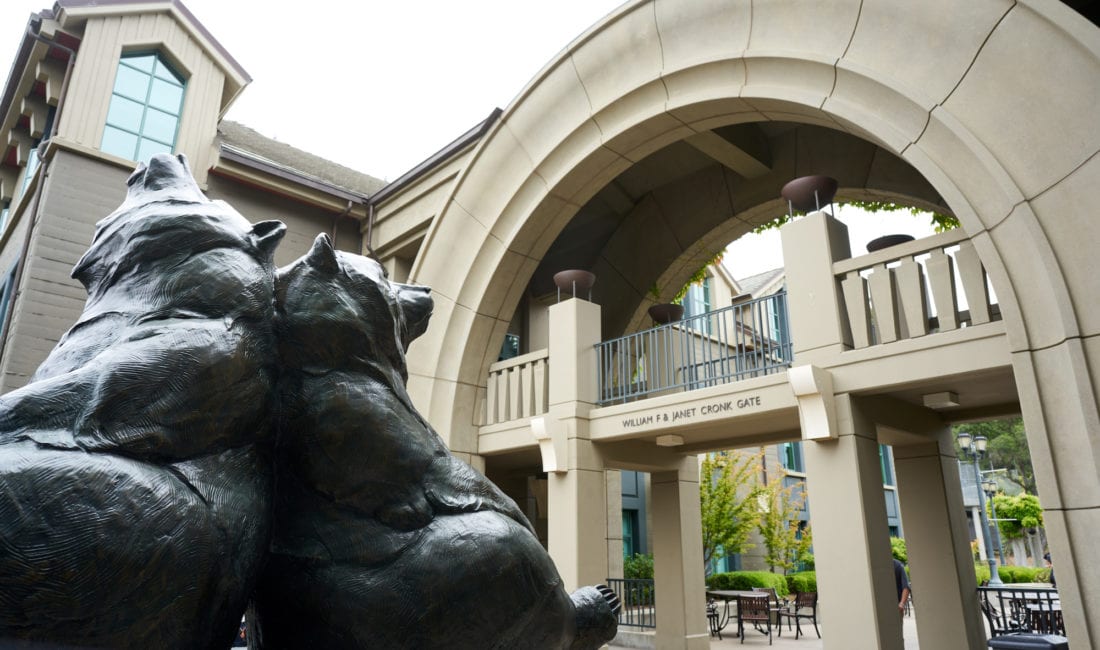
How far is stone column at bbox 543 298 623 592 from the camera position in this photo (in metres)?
10.8

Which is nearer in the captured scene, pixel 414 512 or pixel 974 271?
pixel 414 512

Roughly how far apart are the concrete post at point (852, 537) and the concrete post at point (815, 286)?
71 cm

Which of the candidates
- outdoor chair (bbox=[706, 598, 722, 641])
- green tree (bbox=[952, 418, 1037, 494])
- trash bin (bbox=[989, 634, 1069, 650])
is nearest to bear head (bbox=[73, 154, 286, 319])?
trash bin (bbox=[989, 634, 1069, 650])

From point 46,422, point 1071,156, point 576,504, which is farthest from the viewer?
point 576,504

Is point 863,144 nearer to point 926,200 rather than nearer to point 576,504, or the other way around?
point 926,200

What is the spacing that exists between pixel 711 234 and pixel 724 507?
1002 cm

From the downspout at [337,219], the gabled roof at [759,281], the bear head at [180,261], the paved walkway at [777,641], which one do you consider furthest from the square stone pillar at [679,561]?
the gabled roof at [759,281]

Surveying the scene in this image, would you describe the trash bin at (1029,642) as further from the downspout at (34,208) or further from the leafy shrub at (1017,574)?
the leafy shrub at (1017,574)

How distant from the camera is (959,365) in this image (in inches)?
291

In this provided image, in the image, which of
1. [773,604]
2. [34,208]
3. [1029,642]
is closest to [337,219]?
[34,208]

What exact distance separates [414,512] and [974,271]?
746 cm

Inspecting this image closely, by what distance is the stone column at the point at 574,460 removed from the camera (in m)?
10.8

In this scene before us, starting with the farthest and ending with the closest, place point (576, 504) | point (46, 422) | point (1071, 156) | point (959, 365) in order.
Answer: point (576, 504) < point (959, 365) < point (1071, 156) < point (46, 422)

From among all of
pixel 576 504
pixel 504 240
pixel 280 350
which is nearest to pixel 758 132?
pixel 504 240
